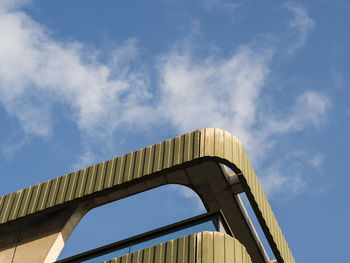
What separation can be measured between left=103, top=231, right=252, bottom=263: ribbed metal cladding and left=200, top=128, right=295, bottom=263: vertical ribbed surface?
2.56 m

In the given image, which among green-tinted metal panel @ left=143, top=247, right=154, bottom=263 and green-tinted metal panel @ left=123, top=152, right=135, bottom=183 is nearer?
green-tinted metal panel @ left=143, top=247, right=154, bottom=263

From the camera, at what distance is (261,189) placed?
17141 millimetres

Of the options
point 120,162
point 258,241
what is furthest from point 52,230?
point 258,241

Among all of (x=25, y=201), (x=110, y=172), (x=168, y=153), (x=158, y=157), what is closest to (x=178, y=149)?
(x=168, y=153)

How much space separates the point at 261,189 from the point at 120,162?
4.05 m

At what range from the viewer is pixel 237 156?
15.6 meters

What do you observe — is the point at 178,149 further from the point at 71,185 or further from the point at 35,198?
the point at 35,198

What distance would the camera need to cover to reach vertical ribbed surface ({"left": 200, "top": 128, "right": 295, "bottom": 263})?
599 inches

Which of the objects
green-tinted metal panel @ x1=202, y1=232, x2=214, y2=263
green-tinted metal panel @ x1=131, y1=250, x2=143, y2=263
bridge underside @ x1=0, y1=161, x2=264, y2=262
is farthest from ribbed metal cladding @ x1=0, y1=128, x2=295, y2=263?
green-tinted metal panel @ x1=202, y1=232, x2=214, y2=263

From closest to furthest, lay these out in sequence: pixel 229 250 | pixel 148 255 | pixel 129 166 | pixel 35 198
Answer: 1. pixel 229 250
2. pixel 148 255
3. pixel 129 166
4. pixel 35 198

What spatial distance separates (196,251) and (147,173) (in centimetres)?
320

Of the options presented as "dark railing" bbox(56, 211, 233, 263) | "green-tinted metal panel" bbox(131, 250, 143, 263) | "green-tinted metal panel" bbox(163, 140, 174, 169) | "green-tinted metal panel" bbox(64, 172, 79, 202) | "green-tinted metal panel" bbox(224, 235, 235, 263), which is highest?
"green-tinted metal panel" bbox(64, 172, 79, 202)

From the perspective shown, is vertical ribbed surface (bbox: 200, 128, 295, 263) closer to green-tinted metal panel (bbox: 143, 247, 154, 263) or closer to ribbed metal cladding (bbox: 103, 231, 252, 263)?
ribbed metal cladding (bbox: 103, 231, 252, 263)

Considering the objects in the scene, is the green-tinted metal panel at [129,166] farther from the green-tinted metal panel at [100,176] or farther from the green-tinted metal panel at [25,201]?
the green-tinted metal panel at [25,201]
